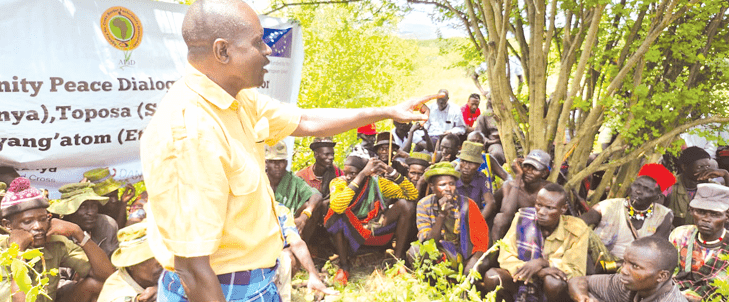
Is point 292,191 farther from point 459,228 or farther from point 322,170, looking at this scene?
point 459,228

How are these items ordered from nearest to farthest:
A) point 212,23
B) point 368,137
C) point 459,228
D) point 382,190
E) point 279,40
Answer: point 212,23 < point 459,228 < point 382,190 < point 279,40 < point 368,137

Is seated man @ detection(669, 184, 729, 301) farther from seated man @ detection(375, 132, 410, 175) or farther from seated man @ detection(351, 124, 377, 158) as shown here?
seated man @ detection(351, 124, 377, 158)

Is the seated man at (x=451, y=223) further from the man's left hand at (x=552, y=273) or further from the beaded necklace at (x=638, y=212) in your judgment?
the beaded necklace at (x=638, y=212)

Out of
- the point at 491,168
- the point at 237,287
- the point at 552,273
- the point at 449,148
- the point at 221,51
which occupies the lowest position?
the point at 552,273

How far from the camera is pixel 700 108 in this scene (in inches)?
182

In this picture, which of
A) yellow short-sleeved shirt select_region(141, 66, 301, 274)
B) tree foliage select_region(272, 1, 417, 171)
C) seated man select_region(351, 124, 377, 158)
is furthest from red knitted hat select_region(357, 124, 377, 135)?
yellow short-sleeved shirt select_region(141, 66, 301, 274)

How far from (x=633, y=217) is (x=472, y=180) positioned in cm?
154

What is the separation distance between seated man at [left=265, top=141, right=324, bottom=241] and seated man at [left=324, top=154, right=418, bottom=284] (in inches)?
6.9

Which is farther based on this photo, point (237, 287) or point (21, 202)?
point (21, 202)

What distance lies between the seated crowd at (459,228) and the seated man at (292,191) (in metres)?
0.01

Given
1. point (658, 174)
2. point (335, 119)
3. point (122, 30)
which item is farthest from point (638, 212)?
point (122, 30)

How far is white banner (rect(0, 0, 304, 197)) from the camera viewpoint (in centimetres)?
406

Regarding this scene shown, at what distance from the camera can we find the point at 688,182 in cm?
508

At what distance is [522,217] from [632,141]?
144 centimetres
